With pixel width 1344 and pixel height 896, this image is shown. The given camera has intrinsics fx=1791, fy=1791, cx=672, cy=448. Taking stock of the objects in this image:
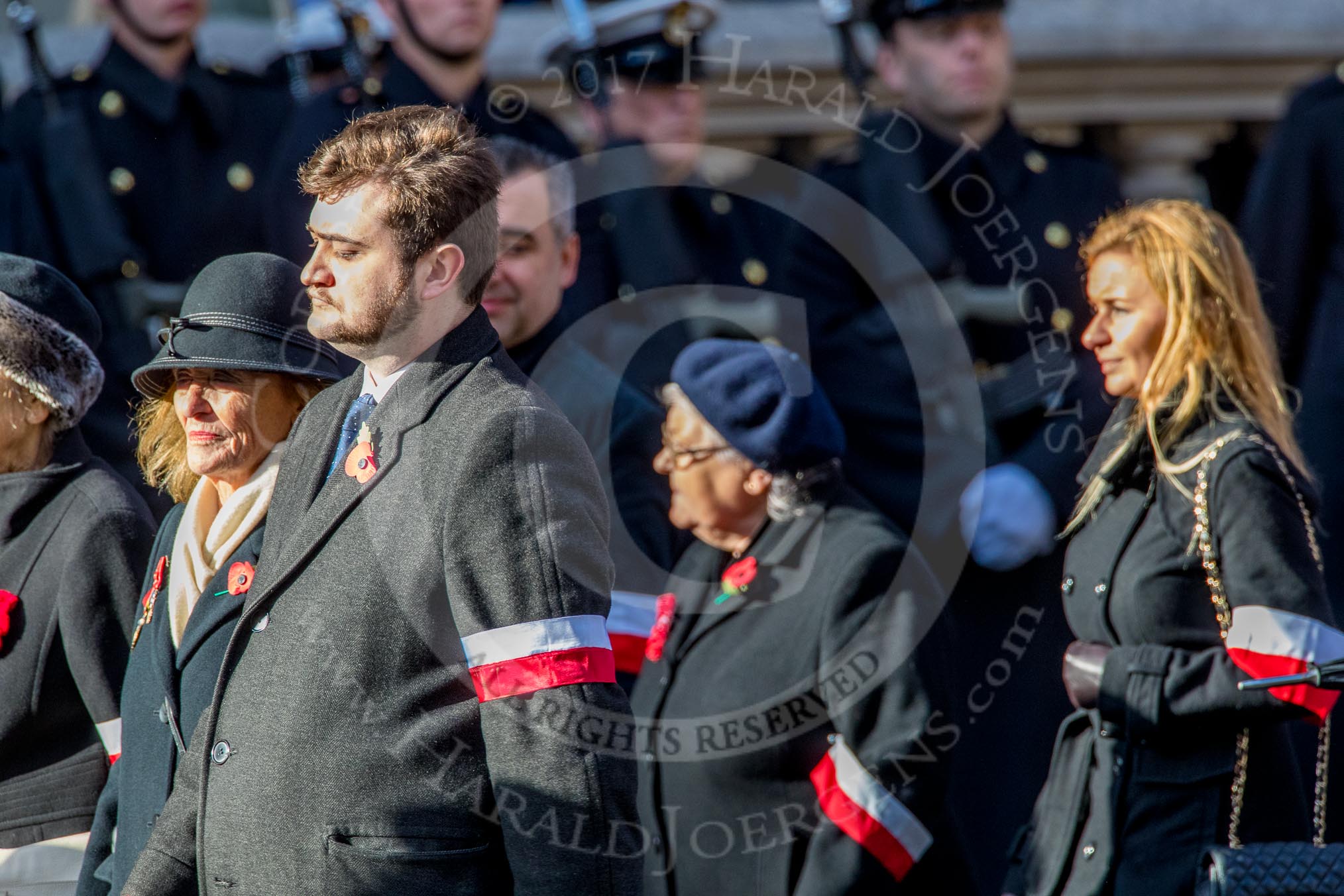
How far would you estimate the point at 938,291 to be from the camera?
462cm

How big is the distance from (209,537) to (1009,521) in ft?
6.76

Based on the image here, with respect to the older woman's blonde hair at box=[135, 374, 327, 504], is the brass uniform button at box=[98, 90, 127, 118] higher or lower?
higher

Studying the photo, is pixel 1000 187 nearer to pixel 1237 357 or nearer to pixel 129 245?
pixel 1237 357

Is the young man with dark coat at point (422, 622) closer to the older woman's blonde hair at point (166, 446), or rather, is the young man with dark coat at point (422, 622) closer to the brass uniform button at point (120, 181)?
the older woman's blonde hair at point (166, 446)

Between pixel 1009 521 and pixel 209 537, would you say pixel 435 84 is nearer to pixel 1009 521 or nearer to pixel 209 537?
pixel 1009 521

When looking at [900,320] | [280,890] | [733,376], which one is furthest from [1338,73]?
[280,890]

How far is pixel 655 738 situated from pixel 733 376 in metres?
0.67

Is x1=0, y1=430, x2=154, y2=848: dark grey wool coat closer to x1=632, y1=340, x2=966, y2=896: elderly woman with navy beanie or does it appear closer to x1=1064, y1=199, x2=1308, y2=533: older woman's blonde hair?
x1=632, y1=340, x2=966, y2=896: elderly woman with navy beanie

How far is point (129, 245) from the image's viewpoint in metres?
4.69

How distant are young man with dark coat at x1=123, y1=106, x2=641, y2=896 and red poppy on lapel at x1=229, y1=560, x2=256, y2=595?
17cm

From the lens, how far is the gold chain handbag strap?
3.10 metres

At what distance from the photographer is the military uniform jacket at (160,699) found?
2.60m

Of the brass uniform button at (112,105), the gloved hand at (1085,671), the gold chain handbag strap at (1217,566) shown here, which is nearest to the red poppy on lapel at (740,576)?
the gloved hand at (1085,671)

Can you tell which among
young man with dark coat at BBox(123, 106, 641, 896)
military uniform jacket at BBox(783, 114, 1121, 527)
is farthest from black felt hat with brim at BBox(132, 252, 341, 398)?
military uniform jacket at BBox(783, 114, 1121, 527)
